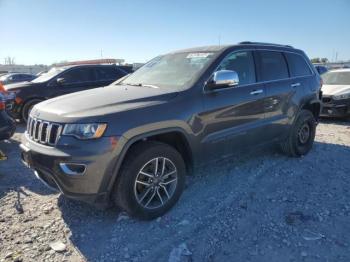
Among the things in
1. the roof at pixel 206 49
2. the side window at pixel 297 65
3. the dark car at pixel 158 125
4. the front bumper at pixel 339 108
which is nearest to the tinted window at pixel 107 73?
the dark car at pixel 158 125

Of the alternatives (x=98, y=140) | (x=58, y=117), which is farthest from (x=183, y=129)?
(x=58, y=117)

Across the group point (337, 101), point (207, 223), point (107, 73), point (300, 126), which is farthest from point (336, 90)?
point (207, 223)

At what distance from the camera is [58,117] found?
3188 millimetres

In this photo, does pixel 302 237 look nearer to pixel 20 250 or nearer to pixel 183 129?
pixel 183 129

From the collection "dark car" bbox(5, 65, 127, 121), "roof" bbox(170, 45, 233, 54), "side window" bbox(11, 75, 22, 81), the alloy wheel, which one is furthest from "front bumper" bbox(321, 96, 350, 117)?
"side window" bbox(11, 75, 22, 81)

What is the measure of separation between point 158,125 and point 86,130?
73 centimetres

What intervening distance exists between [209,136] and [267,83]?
4.92 ft

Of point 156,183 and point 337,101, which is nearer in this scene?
point 156,183

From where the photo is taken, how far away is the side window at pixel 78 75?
9.52 meters

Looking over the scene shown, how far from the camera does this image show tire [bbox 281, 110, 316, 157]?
5555mm

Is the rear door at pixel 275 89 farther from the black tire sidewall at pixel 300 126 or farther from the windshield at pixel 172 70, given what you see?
the windshield at pixel 172 70

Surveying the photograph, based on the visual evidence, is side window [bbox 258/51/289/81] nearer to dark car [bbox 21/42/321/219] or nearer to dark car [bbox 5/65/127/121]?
dark car [bbox 21/42/321/219]

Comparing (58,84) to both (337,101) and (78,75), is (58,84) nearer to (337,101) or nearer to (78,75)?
(78,75)

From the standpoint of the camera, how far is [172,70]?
4324 millimetres
